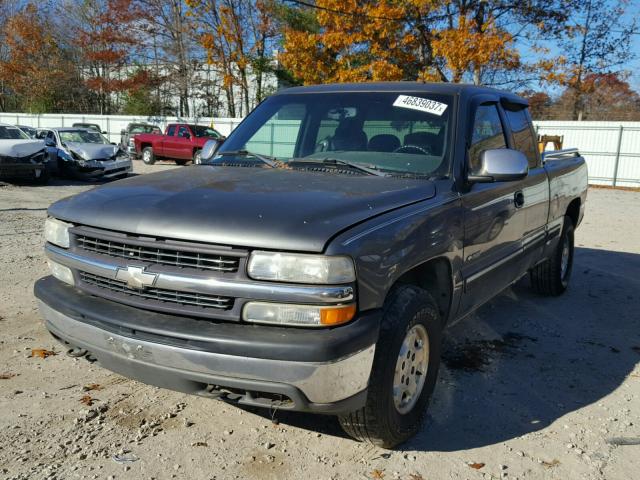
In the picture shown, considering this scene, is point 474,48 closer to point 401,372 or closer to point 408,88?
point 408,88

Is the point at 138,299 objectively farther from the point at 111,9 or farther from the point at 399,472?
the point at 111,9

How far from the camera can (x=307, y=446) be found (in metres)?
2.98

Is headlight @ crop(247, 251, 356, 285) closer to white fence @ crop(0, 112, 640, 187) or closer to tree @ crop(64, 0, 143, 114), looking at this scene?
white fence @ crop(0, 112, 640, 187)

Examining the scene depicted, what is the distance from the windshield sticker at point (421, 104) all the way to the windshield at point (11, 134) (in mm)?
13381

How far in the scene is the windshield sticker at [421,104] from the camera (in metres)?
3.63

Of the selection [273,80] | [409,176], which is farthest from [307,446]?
[273,80]

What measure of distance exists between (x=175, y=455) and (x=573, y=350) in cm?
316

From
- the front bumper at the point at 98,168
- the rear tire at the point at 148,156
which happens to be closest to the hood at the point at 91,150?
the front bumper at the point at 98,168

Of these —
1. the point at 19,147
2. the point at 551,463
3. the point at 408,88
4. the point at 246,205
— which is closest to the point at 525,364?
the point at 551,463

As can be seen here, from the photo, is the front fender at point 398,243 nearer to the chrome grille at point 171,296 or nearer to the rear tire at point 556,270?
the chrome grille at point 171,296

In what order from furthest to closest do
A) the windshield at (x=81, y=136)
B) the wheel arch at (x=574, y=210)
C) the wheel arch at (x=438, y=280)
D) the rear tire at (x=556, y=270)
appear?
the windshield at (x=81, y=136), the wheel arch at (x=574, y=210), the rear tire at (x=556, y=270), the wheel arch at (x=438, y=280)

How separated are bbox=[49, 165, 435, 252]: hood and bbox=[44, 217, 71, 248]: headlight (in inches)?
2.4

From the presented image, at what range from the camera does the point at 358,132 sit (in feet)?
12.3

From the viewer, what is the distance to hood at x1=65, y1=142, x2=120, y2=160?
625 inches
